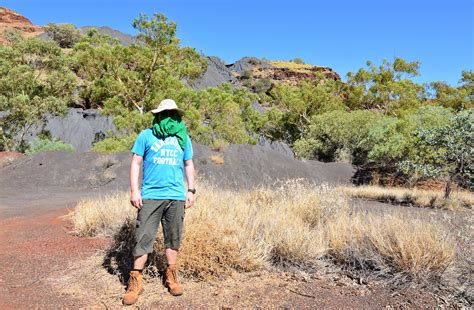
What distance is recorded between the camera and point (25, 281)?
14.3 feet

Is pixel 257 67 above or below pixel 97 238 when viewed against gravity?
above

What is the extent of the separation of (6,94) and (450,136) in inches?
804

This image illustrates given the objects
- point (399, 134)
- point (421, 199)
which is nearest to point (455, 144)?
point (421, 199)

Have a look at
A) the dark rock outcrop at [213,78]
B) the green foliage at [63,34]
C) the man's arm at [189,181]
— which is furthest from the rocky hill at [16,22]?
the man's arm at [189,181]

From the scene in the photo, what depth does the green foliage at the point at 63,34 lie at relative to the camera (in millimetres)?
56281

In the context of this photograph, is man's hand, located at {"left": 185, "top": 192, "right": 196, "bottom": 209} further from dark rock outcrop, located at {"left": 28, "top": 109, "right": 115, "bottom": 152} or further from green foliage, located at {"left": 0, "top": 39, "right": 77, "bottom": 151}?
dark rock outcrop, located at {"left": 28, "top": 109, "right": 115, "bottom": 152}

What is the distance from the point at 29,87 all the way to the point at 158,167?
68.2 feet

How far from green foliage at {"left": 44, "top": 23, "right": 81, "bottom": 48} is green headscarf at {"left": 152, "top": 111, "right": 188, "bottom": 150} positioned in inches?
2297

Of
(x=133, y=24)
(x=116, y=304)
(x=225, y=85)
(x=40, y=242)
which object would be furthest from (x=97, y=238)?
(x=225, y=85)

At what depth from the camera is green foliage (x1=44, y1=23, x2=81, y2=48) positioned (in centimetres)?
5628

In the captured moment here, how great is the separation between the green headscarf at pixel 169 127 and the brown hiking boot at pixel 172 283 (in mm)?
1221

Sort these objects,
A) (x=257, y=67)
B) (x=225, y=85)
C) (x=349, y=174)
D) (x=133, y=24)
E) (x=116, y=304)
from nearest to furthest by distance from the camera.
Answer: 1. (x=116, y=304)
2. (x=349, y=174)
3. (x=133, y=24)
4. (x=225, y=85)
5. (x=257, y=67)

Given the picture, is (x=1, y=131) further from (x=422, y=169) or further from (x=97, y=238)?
(x=422, y=169)

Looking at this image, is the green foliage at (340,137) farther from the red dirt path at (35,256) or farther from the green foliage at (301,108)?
the red dirt path at (35,256)
